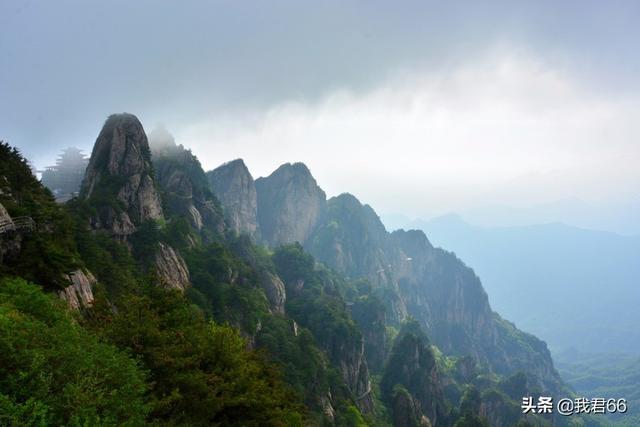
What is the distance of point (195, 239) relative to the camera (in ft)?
226

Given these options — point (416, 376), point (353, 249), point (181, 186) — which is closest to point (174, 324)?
point (181, 186)

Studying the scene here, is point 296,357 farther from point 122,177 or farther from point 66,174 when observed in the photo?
point 66,174

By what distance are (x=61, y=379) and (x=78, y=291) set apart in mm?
17964

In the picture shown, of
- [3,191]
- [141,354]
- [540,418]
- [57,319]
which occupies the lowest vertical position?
[540,418]

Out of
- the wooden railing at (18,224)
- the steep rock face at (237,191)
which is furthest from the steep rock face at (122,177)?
the steep rock face at (237,191)

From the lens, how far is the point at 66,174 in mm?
110688

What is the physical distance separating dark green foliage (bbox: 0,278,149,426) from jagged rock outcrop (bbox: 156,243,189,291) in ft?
120

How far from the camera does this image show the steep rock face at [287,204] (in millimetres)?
164275

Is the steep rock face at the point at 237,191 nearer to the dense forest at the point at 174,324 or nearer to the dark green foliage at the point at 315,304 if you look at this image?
the dense forest at the point at 174,324

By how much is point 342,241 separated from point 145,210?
12128 centimetres

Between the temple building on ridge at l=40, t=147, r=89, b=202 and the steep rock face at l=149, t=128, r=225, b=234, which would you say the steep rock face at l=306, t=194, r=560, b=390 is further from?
the temple building on ridge at l=40, t=147, r=89, b=202

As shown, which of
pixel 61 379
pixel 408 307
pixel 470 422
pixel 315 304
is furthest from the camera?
pixel 408 307

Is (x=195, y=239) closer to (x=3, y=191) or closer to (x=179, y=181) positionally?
(x=179, y=181)

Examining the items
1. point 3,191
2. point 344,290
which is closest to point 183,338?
point 3,191
